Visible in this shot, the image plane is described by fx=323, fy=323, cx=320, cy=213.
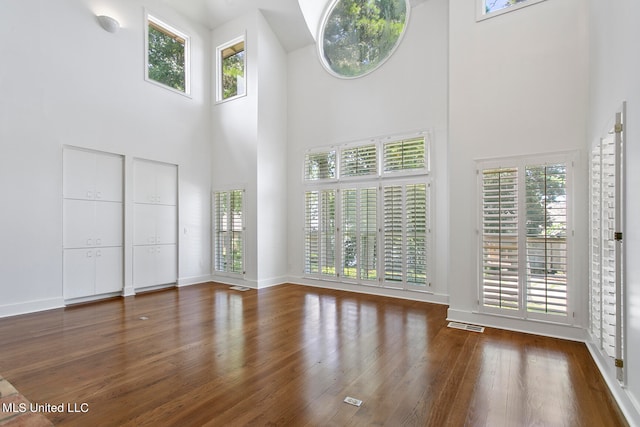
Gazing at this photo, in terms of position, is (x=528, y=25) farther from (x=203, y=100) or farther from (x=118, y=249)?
(x=118, y=249)

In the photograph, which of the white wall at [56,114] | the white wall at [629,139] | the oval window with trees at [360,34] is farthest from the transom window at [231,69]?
the white wall at [629,139]

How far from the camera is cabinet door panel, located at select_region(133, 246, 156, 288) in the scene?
5621mm

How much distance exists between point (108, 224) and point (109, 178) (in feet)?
2.46

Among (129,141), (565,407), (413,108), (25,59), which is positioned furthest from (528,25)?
(25,59)

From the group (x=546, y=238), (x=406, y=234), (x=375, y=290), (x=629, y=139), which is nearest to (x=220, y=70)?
(x=406, y=234)

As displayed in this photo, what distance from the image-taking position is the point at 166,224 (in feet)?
20.0

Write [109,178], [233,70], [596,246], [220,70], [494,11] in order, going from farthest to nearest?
1. [220,70]
2. [233,70]
3. [109,178]
4. [494,11]
5. [596,246]

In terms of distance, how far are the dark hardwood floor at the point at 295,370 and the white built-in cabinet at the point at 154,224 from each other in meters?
1.52

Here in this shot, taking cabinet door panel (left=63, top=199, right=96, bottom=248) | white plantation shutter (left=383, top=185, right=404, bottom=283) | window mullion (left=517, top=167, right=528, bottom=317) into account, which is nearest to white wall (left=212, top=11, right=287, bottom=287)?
white plantation shutter (left=383, top=185, right=404, bottom=283)

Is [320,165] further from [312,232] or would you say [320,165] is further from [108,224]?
[108,224]

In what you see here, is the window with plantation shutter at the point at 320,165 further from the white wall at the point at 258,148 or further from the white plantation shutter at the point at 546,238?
the white plantation shutter at the point at 546,238

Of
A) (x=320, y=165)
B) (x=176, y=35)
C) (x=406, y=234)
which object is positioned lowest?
(x=406, y=234)

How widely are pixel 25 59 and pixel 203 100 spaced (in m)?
2.82

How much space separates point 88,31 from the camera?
4996 mm
